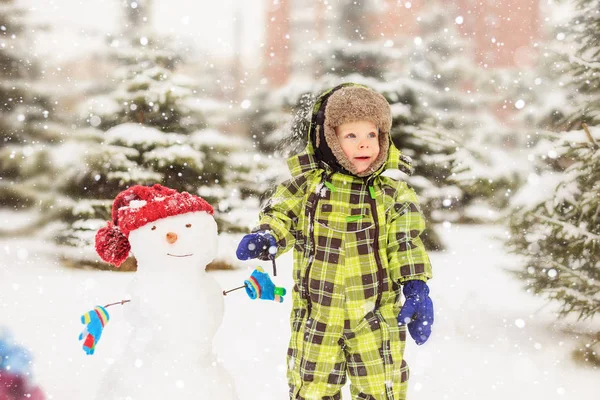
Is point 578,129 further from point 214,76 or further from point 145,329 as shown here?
point 214,76

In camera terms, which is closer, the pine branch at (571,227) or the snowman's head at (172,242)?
the snowman's head at (172,242)

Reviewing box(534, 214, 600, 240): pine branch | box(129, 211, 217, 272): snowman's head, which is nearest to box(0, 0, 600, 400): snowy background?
box(534, 214, 600, 240): pine branch

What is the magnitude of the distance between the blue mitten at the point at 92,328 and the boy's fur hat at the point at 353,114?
110cm

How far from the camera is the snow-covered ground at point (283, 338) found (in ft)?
9.34

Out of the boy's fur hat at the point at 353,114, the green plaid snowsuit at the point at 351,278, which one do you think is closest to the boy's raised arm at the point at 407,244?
the green plaid snowsuit at the point at 351,278

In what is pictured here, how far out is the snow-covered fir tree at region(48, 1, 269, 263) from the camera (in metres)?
5.17

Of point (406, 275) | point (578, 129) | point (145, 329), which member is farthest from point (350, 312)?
point (578, 129)

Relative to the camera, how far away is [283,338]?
3.54 metres

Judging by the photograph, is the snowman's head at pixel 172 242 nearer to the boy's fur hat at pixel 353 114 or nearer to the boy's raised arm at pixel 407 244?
the boy's fur hat at pixel 353 114

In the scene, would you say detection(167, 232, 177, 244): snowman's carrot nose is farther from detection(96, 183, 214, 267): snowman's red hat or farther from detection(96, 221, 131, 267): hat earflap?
detection(96, 221, 131, 267): hat earflap

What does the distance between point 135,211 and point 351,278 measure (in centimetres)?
91

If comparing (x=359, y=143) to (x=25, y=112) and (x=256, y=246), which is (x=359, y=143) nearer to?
(x=256, y=246)

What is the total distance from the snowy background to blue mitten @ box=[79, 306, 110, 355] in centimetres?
156

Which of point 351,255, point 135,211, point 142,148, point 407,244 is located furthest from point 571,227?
point 142,148
